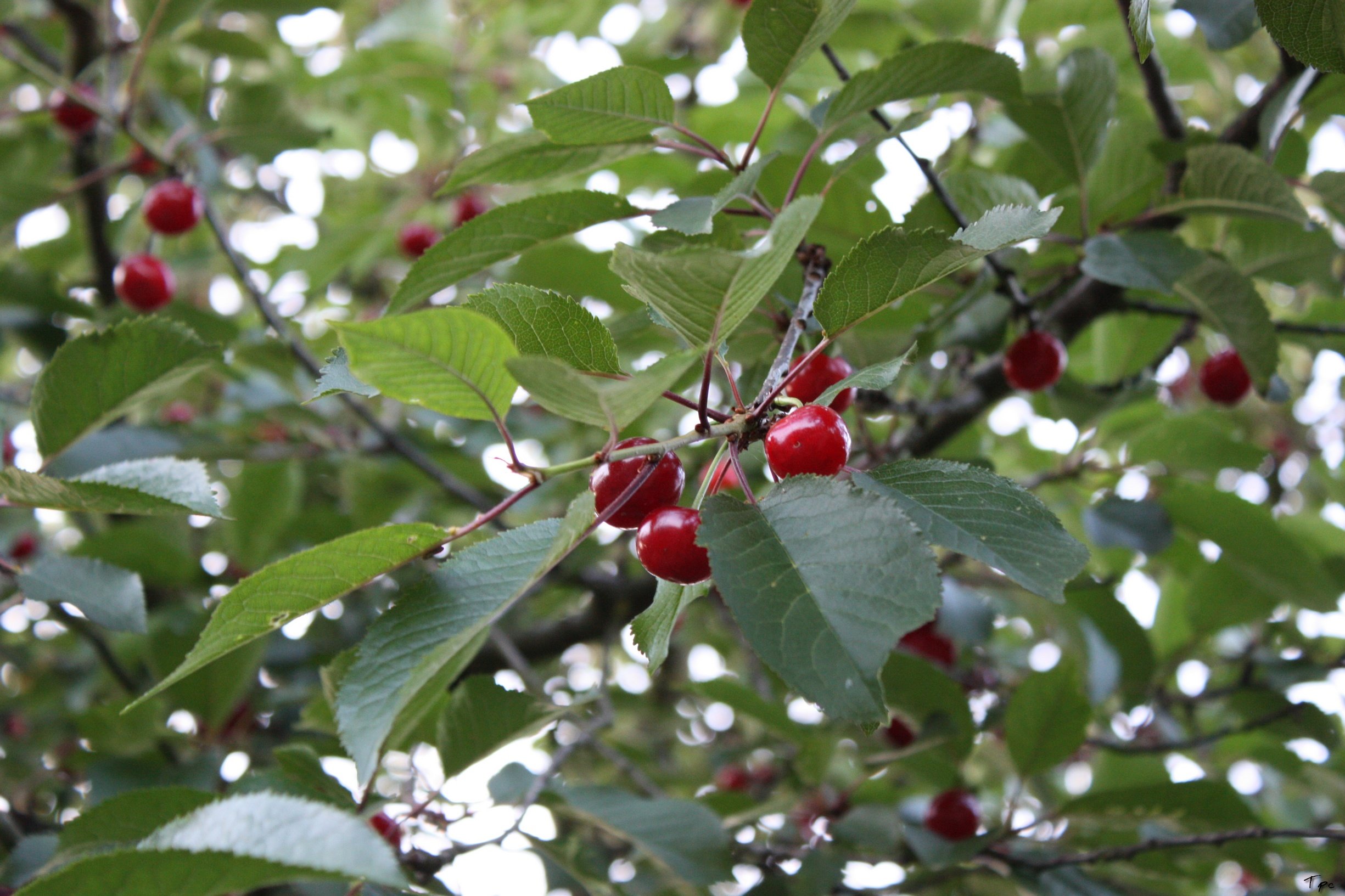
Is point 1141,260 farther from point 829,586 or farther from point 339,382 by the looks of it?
point 339,382

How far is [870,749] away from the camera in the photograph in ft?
6.48

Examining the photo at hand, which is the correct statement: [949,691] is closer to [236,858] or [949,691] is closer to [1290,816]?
[236,858]

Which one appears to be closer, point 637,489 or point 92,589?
point 637,489

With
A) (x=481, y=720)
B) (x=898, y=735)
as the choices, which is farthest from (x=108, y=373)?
(x=898, y=735)

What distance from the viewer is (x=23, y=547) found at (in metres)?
2.89

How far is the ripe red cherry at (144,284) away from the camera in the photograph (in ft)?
7.52

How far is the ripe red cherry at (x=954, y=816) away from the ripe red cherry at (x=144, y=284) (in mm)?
2144

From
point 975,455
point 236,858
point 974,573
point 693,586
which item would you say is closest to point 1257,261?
point 975,455

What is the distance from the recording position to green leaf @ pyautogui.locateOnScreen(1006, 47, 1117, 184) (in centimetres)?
134

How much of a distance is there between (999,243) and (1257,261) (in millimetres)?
1155

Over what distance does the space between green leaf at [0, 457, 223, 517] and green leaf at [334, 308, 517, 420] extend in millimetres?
374

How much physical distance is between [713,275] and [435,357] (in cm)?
23

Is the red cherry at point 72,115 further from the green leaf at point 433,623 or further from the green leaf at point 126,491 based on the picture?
the green leaf at point 433,623

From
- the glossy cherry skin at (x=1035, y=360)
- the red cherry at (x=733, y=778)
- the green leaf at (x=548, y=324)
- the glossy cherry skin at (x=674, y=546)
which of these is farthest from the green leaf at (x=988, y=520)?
the red cherry at (x=733, y=778)
